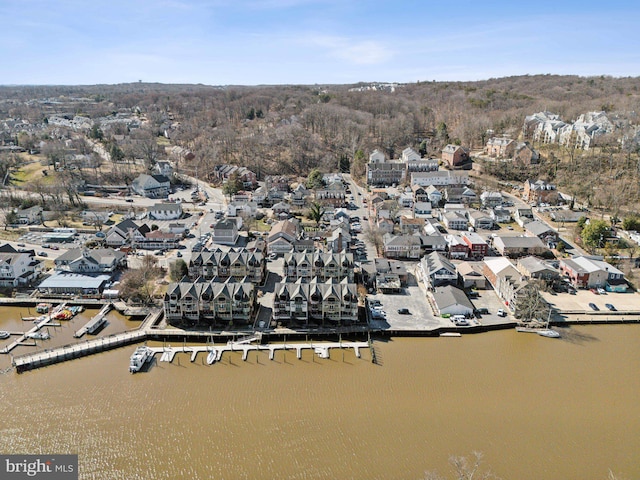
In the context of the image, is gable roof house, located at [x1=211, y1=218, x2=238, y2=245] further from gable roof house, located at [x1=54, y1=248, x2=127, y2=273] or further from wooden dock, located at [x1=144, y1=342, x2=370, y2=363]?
wooden dock, located at [x1=144, y1=342, x2=370, y2=363]

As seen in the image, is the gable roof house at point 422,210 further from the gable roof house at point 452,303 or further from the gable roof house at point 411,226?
the gable roof house at point 452,303

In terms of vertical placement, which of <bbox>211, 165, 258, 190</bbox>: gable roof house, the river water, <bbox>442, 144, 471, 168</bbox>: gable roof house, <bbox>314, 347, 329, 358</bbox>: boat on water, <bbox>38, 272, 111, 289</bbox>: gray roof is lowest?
the river water

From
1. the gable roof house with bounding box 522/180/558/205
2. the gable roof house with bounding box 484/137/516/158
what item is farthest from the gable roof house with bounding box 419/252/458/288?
the gable roof house with bounding box 484/137/516/158

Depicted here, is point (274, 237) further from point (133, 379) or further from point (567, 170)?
point (567, 170)

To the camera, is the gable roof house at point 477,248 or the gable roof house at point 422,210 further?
the gable roof house at point 422,210

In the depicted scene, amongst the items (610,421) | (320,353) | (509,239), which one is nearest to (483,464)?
(610,421)

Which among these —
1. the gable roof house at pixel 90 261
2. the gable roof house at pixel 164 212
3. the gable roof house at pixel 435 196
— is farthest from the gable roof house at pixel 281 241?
the gable roof house at pixel 435 196
